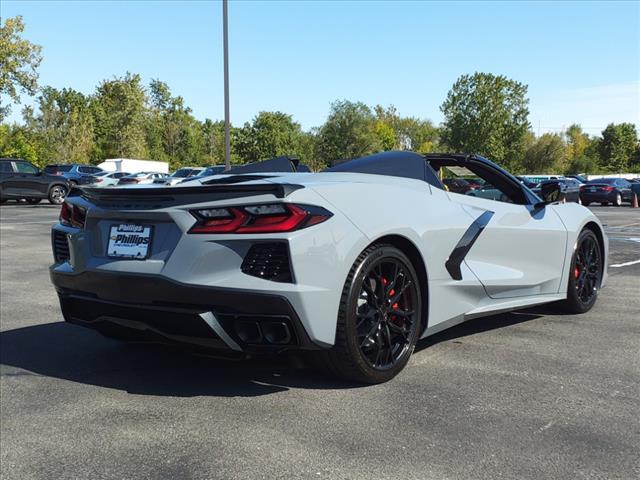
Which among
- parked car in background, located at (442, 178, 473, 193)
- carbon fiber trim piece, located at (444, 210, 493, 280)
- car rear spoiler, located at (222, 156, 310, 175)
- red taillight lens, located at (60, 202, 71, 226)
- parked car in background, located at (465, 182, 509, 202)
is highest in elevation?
car rear spoiler, located at (222, 156, 310, 175)

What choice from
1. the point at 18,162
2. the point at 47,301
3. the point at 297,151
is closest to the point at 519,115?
the point at 297,151

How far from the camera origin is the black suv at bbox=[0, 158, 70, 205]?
26078mm

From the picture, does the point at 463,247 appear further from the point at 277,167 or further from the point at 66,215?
the point at 66,215

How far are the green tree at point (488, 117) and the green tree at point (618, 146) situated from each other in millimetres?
21876

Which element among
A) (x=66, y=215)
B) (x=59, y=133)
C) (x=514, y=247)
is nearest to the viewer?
(x=66, y=215)

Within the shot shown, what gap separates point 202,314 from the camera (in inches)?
117

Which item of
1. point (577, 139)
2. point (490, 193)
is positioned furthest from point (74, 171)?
point (577, 139)

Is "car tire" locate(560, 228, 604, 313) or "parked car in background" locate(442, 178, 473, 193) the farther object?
"car tire" locate(560, 228, 604, 313)

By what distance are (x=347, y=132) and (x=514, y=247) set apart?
80961 millimetres

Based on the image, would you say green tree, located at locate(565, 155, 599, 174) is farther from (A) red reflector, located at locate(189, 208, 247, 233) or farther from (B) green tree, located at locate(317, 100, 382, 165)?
(A) red reflector, located at locate(189, 208, 247, 233)

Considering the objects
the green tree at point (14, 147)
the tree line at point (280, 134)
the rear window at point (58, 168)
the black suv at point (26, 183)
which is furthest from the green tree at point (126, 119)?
the black suv at point (26, 183)

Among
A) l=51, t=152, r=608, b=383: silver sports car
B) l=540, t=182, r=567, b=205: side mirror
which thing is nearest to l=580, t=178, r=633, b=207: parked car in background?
l=540, t=182, r=567, b=205: side mirror

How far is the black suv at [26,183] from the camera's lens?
26078 mm

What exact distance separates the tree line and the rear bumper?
5116 centimetres
